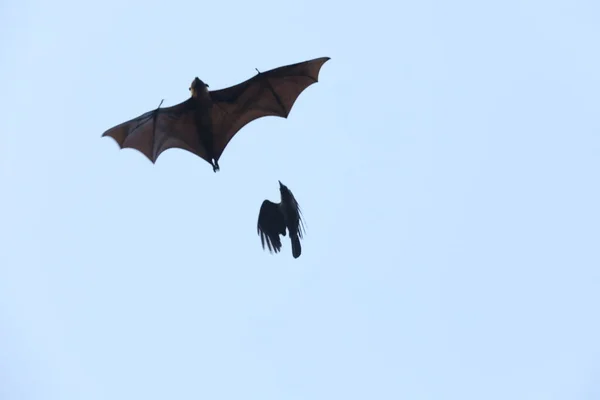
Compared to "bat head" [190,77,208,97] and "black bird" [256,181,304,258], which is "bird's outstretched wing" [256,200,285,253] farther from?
"bat head" [190,77,208,97]

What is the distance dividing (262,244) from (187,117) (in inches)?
154

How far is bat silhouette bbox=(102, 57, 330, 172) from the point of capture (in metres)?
25.8

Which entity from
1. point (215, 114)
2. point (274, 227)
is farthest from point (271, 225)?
point (215, 114)

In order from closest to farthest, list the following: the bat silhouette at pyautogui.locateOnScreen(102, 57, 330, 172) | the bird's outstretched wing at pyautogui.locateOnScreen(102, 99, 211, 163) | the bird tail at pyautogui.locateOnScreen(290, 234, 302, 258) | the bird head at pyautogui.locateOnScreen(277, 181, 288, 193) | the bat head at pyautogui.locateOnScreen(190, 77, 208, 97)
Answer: the bird head at pyautogui.locateOnScreen(277, 181, 288, 193)
the bird tail at pyautogui.locateOnScreen(290, 234, 302, 258)
the bat head at pyautogui.locateOnScreen(190, 77, 208, 97)
the bird's outstretched wing at pyautogui.locateOnScreen(102, 99, 211, 163)
the bat silhouette at pyautogui.locateOnScreen(102, 57, 330, 172)

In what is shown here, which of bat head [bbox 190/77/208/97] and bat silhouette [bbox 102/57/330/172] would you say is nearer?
bat head [bbox 190/77/208/97]

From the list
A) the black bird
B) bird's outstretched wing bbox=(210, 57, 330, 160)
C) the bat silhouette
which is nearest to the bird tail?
the black bird

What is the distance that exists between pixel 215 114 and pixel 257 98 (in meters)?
1.19

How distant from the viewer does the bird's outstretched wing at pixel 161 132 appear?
25.7m

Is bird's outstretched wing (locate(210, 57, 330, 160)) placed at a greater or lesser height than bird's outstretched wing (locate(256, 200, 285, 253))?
greater

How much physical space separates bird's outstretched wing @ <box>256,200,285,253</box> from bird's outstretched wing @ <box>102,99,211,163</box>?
205 cm

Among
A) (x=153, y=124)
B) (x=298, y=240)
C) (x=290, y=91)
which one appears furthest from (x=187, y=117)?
(x=298, y=240)

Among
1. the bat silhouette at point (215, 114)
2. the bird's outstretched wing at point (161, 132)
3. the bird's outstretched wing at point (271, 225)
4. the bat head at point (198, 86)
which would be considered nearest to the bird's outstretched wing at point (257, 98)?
the bat silhouette at point (215, 114)

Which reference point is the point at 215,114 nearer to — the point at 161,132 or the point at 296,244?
the point at 161,132

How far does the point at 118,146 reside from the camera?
25578mm
